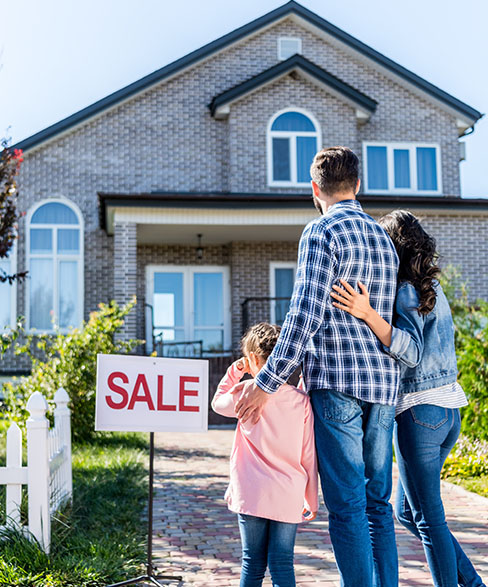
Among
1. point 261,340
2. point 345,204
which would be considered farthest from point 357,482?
point 345,204

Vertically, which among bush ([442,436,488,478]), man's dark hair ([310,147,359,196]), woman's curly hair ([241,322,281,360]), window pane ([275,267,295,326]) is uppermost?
window pane ([275,267,295,326])

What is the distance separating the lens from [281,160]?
17.2 m

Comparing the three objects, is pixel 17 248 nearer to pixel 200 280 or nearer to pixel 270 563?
pixel 200 280

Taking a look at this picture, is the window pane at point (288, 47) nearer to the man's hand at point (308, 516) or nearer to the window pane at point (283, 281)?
the window pane at point (283, 281)

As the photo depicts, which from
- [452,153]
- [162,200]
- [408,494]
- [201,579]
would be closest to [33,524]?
[201,579]

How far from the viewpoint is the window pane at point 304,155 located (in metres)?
17.2

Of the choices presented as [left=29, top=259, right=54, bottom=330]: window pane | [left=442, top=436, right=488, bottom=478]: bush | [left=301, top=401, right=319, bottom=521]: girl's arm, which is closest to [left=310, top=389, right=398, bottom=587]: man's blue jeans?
[left=301, top=401, right=319, bottom=521]: girl's arm

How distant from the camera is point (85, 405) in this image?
10.2 meters

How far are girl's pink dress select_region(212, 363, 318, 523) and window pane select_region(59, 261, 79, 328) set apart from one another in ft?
44.8

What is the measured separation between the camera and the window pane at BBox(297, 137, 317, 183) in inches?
677

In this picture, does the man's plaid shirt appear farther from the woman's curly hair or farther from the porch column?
the porch column

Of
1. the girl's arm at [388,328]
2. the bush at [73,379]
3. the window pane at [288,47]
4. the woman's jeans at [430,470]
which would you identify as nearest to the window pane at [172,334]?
the bush at [73,379]

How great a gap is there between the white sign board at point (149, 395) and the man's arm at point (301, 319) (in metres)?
0.84

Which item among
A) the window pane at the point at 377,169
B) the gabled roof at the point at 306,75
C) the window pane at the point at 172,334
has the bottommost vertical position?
the window pane at the point at 172,334
